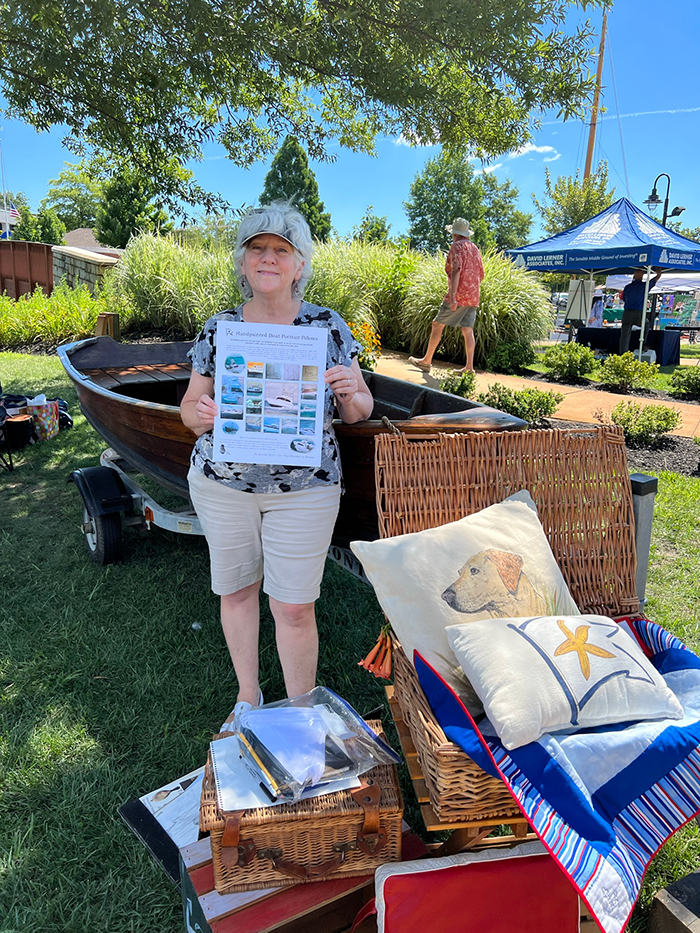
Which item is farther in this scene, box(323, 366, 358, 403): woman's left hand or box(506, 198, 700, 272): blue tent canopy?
box(506, 198, 700, 272): blue tent canopy

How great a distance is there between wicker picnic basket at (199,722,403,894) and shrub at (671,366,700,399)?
8.89m

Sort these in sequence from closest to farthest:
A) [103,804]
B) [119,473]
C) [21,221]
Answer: [103,804]
[119,473]
[21,221]

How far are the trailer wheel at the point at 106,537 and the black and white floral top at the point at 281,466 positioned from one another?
1.69 m

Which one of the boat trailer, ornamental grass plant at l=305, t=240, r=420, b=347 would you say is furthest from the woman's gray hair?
ornamental grass plant at l=305, t=240, r=420, b=347

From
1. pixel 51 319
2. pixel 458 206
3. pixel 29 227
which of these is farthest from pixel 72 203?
pixel 51 319

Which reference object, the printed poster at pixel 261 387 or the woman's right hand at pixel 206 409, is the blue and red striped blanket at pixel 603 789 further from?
the woman's right hand at pixel 206 409

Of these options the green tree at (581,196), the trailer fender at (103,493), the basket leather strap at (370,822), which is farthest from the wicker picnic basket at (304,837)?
the green tree at (581,196)

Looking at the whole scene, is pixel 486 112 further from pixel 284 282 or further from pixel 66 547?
pixel 66 547

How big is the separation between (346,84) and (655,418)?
4.31 m

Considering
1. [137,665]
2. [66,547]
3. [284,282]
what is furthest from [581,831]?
[66,547]

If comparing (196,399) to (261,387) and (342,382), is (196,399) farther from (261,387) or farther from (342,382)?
(342,382)

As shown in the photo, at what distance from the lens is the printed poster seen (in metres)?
2.19

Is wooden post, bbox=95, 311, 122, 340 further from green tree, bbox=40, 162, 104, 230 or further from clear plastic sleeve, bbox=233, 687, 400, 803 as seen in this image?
green tree, bbox=40, 162, 104, 230

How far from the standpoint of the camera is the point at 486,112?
5.79 m
